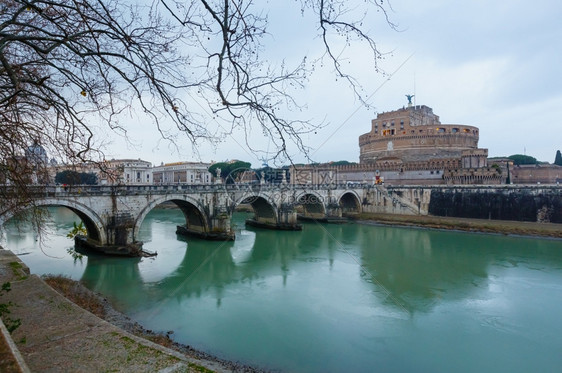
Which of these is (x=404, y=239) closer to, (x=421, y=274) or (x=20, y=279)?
(x=421, y=274)

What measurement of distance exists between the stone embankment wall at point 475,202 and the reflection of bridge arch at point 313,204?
4.76 m

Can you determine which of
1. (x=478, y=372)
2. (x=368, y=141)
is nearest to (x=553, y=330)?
(x=478, y=372)

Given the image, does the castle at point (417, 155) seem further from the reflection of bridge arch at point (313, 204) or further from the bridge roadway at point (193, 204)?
the bridge roadway at point (193, 204)

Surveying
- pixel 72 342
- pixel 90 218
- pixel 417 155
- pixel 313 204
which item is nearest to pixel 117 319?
pixel 72 342

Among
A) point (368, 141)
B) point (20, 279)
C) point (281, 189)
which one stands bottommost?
point (20, 279)

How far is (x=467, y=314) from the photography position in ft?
28.3

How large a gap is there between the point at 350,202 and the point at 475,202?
9.16 m

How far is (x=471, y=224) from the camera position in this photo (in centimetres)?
2184

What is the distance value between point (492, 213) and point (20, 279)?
84.6 feet

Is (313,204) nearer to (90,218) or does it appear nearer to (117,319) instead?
(90,218)

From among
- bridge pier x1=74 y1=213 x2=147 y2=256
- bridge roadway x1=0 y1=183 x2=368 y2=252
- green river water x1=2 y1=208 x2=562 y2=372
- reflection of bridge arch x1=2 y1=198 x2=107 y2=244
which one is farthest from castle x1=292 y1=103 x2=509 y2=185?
reflection of bridge arch x1=2 y1=198 x2=107 y2=244

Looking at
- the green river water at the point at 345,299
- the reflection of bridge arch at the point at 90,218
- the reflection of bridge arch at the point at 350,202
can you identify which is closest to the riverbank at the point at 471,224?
the reflection of bridge arch at the point at 350,202

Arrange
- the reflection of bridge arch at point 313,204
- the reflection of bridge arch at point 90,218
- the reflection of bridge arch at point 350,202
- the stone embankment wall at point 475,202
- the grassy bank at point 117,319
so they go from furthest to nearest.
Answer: the reflection of bridge arch at point 350,202 < the reflection of bridge arch at point 313,204 < the stone embankment wall at point 475,202 < the reflection of bridge arch at point 90,218 < the grassy bank at point 117,319

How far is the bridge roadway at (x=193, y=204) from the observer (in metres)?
14.0
